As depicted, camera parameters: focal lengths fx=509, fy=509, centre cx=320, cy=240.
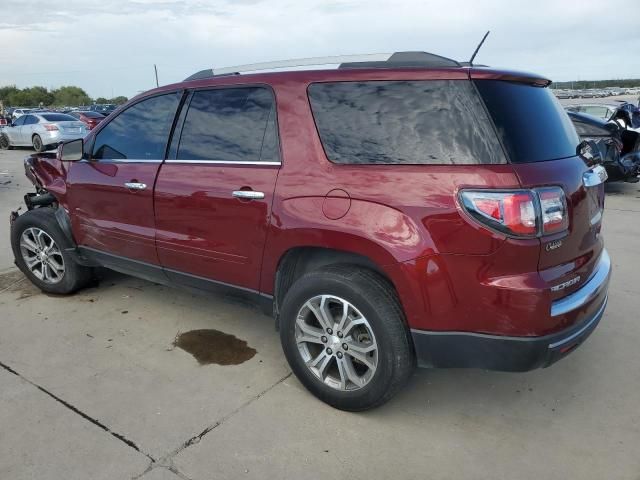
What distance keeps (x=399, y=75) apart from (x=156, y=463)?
7.30 feet

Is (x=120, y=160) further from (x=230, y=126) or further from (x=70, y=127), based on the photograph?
(x=70, y=127)

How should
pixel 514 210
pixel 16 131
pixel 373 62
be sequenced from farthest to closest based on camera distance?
pixel 16 131
pixel 373 62
pixel 514 210

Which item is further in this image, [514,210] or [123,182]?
[123,182]

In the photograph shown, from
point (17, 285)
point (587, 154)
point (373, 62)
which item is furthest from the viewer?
point (17, 285)

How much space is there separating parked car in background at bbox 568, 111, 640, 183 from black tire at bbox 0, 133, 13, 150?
1994 centimetres

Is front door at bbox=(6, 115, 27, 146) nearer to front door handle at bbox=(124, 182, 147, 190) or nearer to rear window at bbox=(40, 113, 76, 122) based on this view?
rear window at bbox=(40, 113, 76, 122)

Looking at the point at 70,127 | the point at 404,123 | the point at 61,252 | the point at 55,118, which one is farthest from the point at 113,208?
the point at 55,118

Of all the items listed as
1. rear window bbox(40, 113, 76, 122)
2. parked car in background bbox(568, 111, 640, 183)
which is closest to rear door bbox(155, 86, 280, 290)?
parked car in background bbox(568, 111, 640, 183)

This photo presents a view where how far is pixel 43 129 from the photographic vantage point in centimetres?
1781

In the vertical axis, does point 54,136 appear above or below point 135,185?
below

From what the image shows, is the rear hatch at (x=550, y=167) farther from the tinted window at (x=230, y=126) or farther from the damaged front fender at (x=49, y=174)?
the damaged front fender at (x=49, y=174)

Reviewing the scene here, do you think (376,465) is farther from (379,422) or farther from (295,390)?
(295,390)

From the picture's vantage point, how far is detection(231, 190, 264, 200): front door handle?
291 centimetres

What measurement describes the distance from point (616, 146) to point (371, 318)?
8114mm
